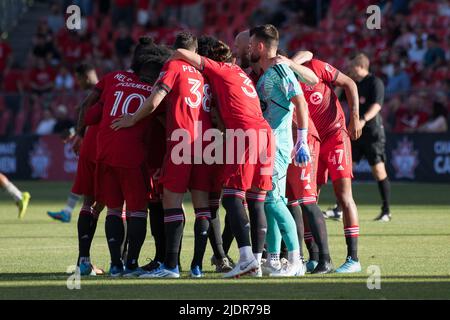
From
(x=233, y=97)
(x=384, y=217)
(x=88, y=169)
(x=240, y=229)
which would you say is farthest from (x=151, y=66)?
(x=384, y=217)

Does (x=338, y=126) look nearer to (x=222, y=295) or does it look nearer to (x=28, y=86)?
(x=222, y=295)

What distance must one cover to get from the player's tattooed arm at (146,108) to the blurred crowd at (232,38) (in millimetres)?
15997

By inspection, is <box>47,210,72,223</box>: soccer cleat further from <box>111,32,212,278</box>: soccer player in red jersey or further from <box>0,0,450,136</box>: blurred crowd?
<box>0,0,450,136</box>: blurred crowd

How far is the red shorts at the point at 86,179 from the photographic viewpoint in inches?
416

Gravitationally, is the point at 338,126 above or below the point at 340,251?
above

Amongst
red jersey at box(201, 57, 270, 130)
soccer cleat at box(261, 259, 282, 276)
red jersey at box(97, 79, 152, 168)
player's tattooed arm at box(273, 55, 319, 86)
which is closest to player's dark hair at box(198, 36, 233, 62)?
red jersey at box(201, 57, 270, 130)

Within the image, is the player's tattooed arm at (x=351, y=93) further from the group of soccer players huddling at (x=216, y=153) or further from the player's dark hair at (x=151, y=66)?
the player's dark hair at (x=151, y=66)

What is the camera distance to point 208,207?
9.93 metres

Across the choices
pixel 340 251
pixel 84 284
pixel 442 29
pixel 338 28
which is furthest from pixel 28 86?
pixel 84 284

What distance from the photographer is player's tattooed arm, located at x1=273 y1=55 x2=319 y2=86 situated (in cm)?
997

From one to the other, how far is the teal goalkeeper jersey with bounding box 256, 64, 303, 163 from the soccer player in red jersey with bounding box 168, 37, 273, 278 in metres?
0.21

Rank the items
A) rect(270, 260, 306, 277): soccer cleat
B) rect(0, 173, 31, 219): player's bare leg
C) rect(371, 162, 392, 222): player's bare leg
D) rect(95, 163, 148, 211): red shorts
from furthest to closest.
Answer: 1. rect(371, 162, 392, 222): player's bare leg
2. rect(0, 173, 31, 219): player's bare leg
3. rect(95, 163, 148, 211): red shorts
4. rect(270, 260, 306, 277): soccer cleat

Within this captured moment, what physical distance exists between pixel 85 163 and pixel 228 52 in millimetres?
1783

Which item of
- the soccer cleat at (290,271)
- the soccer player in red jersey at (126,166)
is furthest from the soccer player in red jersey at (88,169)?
the soccer cleat at (290,271)
